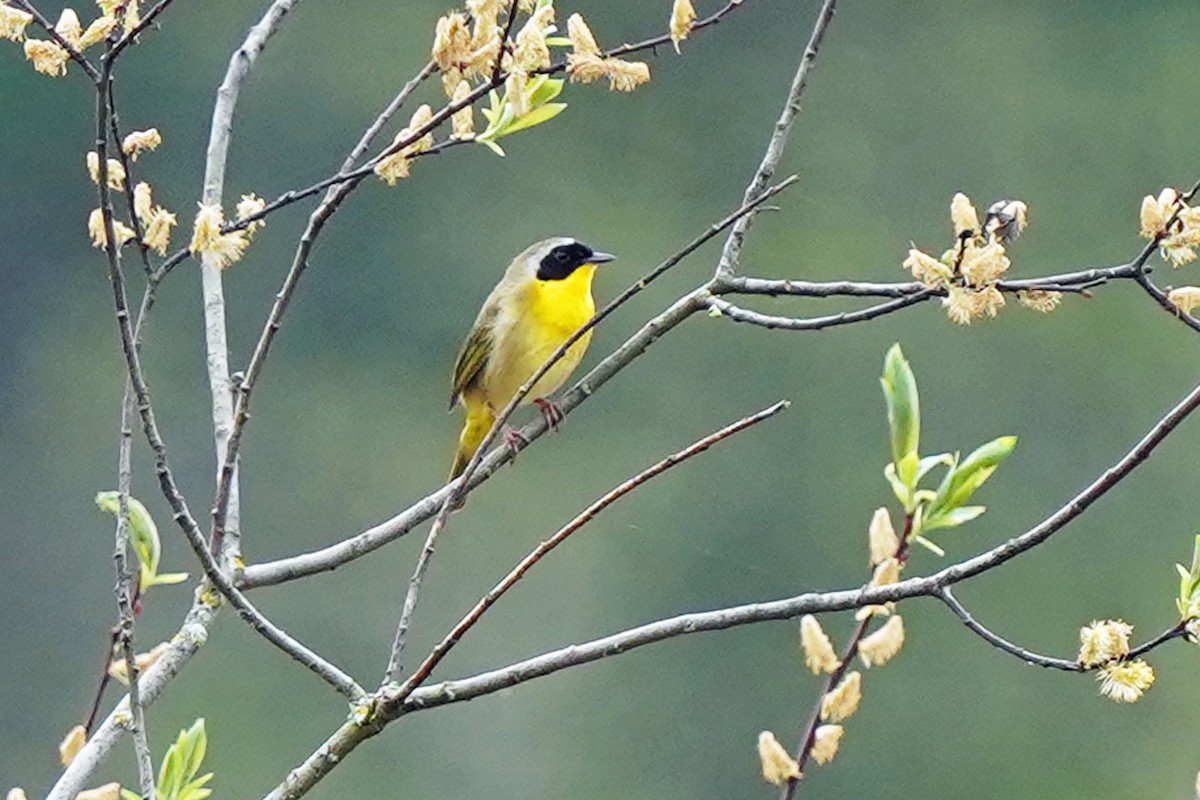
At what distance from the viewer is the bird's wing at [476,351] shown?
4.04 metres

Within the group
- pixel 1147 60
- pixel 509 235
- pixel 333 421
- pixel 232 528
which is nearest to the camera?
pixel 232 528

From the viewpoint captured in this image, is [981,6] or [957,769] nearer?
[957,769]

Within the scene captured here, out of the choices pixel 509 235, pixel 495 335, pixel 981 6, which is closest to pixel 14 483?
pixel 509 235

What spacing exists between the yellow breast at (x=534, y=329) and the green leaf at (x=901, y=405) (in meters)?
2.24

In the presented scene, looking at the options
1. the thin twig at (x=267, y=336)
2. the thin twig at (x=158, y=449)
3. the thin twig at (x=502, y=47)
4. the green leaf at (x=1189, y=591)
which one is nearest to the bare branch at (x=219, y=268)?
the thin twig at (x=267, y=336)

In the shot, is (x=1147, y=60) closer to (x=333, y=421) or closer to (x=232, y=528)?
(x=333, y=421)

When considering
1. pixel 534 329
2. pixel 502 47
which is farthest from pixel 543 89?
pixel 534 329

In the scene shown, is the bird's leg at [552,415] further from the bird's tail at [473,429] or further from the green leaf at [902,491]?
the green leaf at [902,491]

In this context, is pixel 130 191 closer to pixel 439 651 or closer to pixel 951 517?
pixel 439 651

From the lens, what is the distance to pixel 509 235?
1573 centimetres

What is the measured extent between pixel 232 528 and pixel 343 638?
11.8 meters

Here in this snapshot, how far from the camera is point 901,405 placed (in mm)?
1643

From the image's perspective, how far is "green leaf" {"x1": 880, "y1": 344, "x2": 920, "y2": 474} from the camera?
1626mm

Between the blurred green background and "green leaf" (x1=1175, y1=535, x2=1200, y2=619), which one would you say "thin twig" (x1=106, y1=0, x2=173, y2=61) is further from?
the blurred green background
